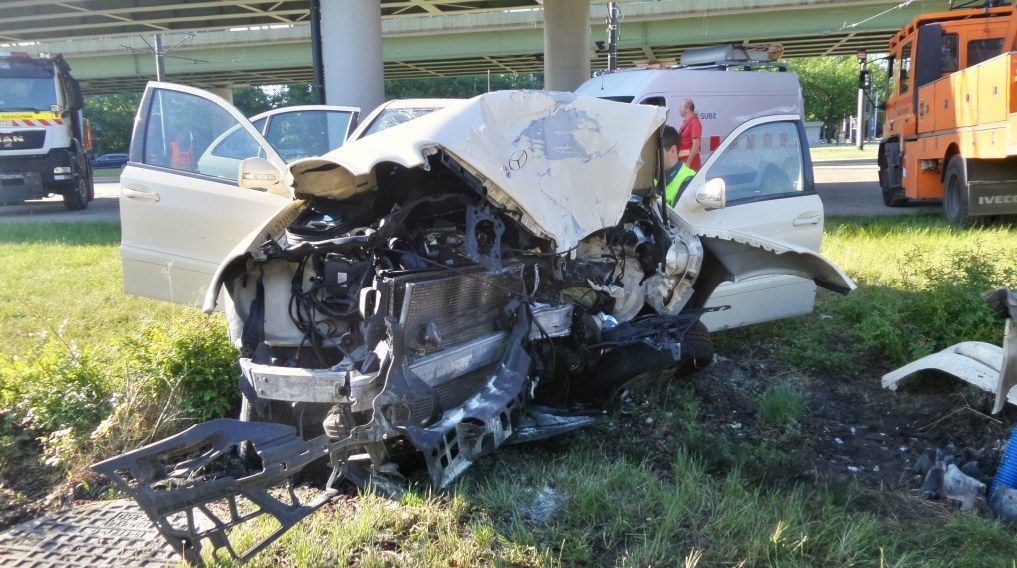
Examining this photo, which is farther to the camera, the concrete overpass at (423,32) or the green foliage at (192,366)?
the concrete overpass at (423,32)

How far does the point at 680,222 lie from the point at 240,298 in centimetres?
261

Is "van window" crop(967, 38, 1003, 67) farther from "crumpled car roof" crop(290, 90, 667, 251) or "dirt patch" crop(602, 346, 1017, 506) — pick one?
"crumpled car roof" crop(290, 90, 667, 251)

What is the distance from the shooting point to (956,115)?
1131 centimetres

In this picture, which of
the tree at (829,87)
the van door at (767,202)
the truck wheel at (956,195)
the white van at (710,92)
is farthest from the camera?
the tree at (829,87)

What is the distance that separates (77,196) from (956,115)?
16388 mm

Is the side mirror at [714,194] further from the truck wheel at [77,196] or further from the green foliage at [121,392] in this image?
the truck wheel at [77,196]

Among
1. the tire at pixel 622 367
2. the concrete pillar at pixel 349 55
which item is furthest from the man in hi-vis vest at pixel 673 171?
the concrete pillar at pixel 349 55

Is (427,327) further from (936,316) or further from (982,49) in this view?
(982,49)

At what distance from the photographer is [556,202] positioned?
4.19 m

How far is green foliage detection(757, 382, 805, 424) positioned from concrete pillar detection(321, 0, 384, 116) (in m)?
9.25

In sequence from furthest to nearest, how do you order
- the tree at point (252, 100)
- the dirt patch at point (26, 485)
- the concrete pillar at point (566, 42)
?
the tree at point (252, 100), the concrete pillar at point (566, 42), the dirt patch at point (26, 485)

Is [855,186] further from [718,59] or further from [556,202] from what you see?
[556,202]

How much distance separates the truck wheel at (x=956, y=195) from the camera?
11333mm

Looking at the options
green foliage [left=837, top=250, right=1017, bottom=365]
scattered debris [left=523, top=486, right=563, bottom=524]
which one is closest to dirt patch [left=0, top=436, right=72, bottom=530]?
scattered debris [left=523, top=486, right=563, bottom=524]
